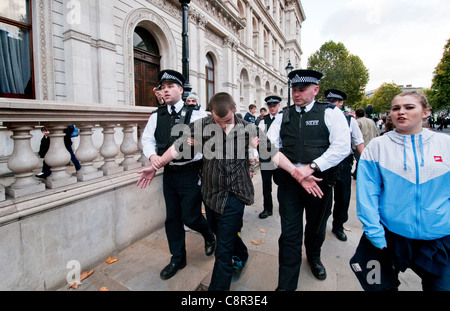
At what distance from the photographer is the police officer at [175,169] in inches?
96.1

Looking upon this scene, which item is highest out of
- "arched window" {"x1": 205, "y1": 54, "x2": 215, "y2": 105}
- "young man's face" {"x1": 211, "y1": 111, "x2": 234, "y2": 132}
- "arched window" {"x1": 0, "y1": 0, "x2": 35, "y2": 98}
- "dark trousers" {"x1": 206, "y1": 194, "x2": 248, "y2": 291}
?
"arched window" {"x1": 205, "y1": 54, "x2": 215, "y2": 105}

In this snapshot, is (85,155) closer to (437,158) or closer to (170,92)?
(170,92)

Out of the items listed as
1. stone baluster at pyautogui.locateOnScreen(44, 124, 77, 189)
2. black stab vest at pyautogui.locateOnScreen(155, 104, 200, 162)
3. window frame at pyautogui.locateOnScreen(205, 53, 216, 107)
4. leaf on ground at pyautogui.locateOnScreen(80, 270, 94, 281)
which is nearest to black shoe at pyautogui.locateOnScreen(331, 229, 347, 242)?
black stab vest at pyautogui.locateOnScreen(155, 104, 200, 162)

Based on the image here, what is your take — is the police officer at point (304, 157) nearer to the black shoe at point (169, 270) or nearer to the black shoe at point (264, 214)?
the black shoe at point (169, 270)

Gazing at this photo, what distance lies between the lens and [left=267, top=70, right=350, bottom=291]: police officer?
2135 millimetres

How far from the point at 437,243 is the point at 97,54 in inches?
343

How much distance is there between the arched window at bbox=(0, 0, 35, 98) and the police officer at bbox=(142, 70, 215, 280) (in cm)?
577

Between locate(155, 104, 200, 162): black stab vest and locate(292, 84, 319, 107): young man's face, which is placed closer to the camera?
locate(292, 84, 319, 107): young man's face

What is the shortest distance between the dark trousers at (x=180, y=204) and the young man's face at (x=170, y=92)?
803 millimetres

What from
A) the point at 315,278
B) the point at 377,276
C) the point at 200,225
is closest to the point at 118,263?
the point at 200,225

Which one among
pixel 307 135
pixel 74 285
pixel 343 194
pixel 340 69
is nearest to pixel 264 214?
pixel 343 194

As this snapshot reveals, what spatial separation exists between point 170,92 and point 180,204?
1.32 m

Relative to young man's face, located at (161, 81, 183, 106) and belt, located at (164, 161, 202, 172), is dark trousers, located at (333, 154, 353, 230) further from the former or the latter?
young man's face, located at (161, 81, 183, 106)

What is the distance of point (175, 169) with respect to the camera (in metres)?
2.44
